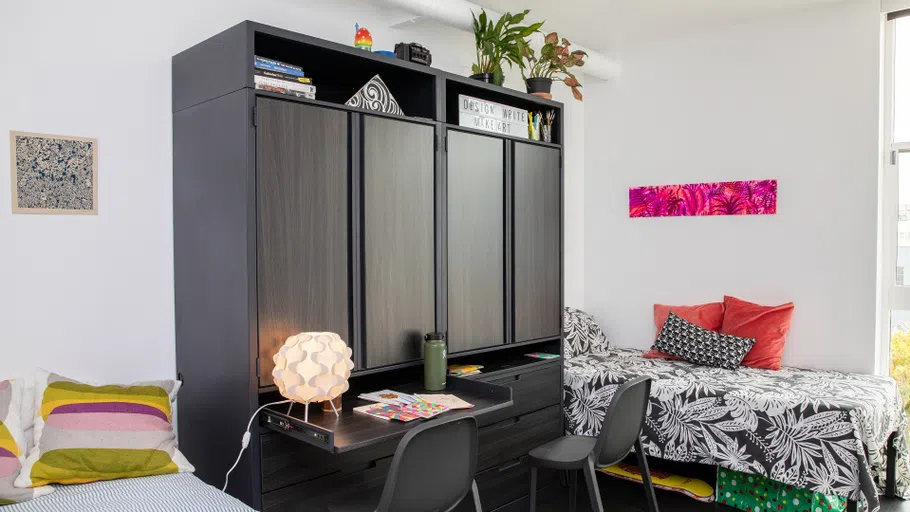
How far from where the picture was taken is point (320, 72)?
3062 millimetres

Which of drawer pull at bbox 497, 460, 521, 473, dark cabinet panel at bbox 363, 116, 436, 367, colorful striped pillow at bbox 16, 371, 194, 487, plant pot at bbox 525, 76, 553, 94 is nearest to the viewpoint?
colorful striped pillow at bbox 16, 371, 194, 487

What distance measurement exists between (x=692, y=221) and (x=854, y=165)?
1.02 m

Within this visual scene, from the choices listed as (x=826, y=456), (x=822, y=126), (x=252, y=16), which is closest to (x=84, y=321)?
(x=252, y=16)

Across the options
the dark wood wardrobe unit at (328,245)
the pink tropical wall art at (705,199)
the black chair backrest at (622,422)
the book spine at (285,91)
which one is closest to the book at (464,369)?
the dark wood wardrobe unit at (328,245)

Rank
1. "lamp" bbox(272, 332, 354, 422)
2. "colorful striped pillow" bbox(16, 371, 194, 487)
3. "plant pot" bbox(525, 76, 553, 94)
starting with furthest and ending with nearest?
"plant pot" bbox(525, 76, 553, 94)
"lamp" bbox(272, 332, 354, 422)
"colorful striped pillow" bbox(16, 371, 194, 487)

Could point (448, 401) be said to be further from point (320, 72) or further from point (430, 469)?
point (320, 72)

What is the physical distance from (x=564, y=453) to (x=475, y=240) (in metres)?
1.08

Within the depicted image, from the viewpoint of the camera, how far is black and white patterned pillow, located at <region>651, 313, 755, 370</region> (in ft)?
13.6

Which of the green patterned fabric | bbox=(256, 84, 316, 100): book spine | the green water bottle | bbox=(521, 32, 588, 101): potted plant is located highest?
bbox=(521, 32, 588, 101): potted plant

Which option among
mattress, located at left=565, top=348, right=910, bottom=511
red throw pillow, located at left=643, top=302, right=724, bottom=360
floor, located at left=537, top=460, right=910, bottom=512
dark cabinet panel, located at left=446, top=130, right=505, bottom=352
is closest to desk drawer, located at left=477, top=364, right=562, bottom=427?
dark cabinet panel, located at left=446, top=130, right=505, bottom=352

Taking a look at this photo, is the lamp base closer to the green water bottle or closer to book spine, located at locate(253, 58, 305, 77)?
the green water bottle

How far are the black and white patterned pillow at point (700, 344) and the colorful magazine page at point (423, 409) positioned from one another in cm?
229

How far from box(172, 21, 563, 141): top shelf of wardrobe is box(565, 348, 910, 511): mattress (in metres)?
1.73

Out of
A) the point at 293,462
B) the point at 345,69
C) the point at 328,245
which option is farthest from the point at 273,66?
the point at 293,462
